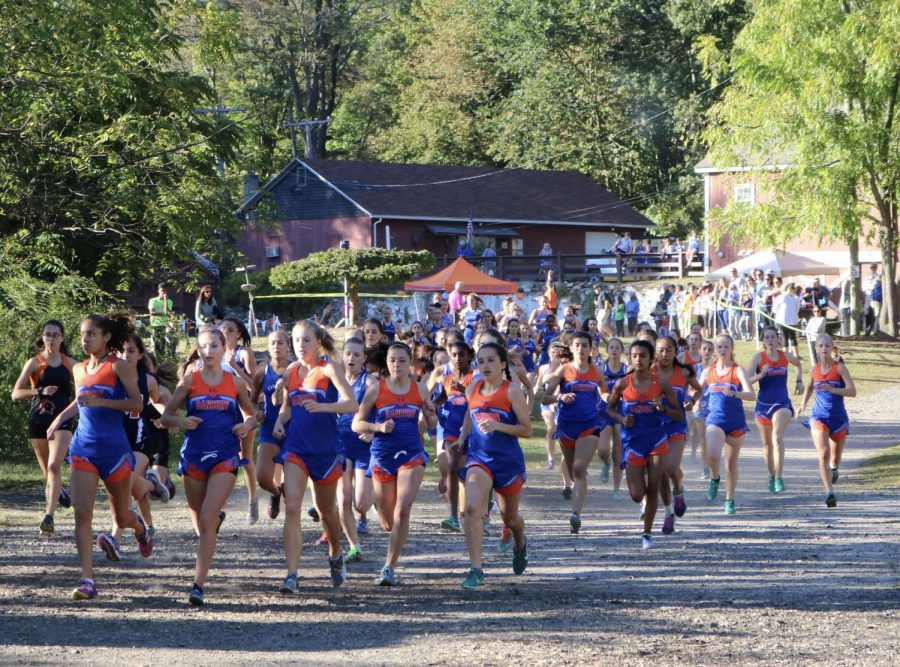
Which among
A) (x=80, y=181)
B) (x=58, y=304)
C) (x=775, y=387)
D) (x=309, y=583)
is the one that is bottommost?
(x=309, y=583)

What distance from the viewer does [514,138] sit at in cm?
6312

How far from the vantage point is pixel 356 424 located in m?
9.52

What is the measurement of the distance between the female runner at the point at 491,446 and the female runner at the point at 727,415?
4.63 metres

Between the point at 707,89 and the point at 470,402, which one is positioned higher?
the point at 707,89

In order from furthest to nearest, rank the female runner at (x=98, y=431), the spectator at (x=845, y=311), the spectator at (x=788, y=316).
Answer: the spectator at (x=845, y=311), the spectator at (x=788, y=316), the female runner at (x=98, y=431)

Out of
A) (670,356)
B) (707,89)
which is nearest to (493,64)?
(707,89)

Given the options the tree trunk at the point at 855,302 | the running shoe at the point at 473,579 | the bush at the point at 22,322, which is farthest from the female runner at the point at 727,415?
the tree trunk at the point at 855,302

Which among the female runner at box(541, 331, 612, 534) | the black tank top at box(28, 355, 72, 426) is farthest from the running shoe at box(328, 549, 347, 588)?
the black tank top at box(28, 355, 72, 426)

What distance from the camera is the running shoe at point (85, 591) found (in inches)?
339

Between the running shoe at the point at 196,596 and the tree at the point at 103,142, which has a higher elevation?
the tree at the point at 103,142

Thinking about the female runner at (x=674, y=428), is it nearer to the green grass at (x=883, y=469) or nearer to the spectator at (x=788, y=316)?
the green grass at (x=883, y=469)

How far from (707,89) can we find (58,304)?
46.2m

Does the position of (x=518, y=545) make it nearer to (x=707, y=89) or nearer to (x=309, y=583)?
(x=309, y=583)

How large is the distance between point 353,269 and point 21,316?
23.7 meters
